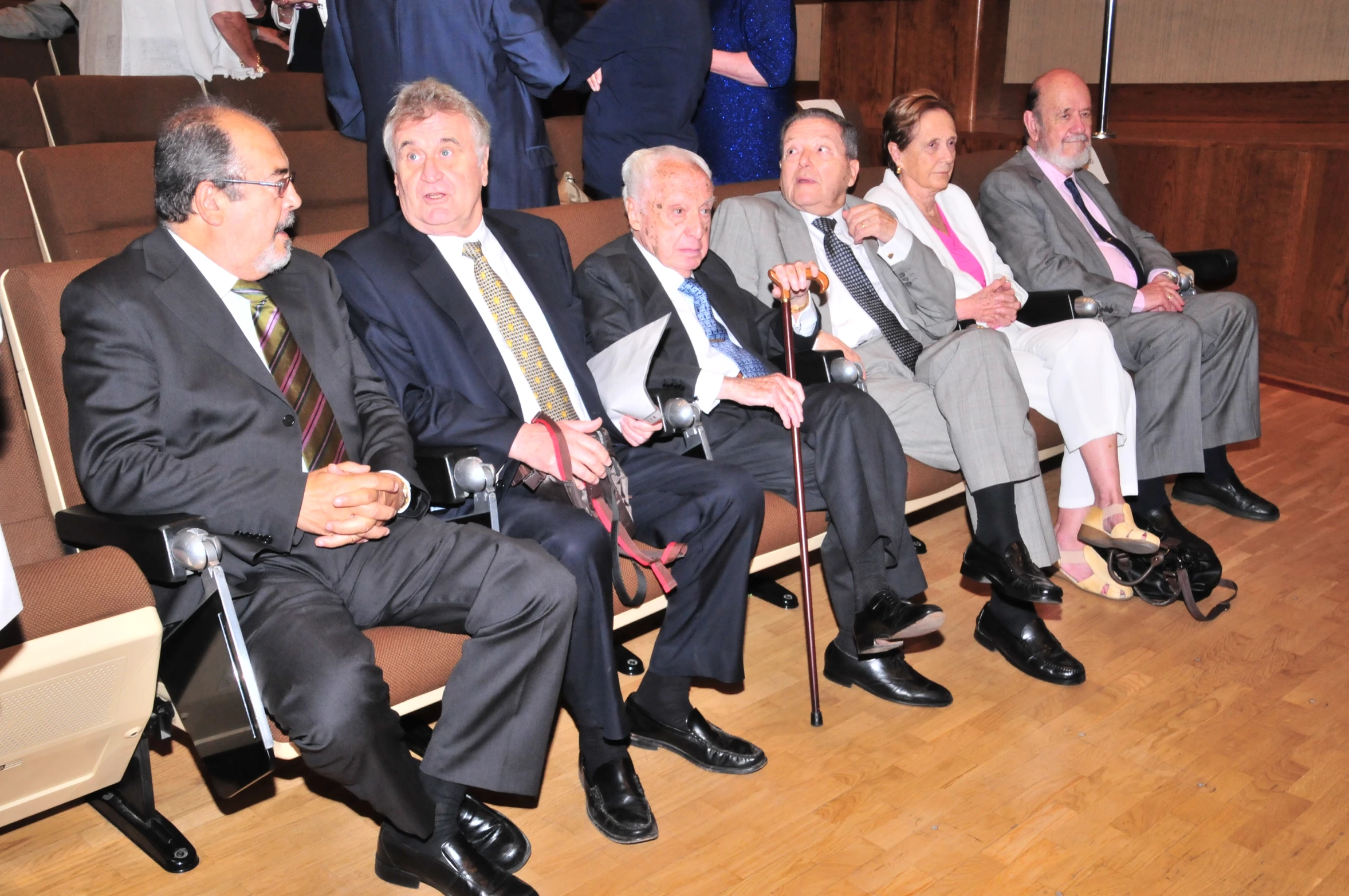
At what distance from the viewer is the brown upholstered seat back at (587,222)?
286cm

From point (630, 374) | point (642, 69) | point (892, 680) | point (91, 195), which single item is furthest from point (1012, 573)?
point (91, 195)

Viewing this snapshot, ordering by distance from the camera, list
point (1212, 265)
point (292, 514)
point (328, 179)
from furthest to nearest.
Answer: point (1212, 265)
point (328, 179)
point (292, 514)

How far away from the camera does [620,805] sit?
2.16 meters

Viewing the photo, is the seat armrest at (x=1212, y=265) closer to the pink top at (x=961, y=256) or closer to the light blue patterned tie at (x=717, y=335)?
the pink top at (x=961, y=256)

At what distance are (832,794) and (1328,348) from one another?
351 centimetres

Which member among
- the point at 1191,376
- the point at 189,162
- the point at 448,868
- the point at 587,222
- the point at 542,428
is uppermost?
the point at 189,162

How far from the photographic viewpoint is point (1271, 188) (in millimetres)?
4660

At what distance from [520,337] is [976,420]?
1085mm

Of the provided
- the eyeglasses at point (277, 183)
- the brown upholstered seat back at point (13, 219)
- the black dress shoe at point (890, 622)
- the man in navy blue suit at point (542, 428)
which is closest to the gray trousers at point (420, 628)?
the man in navy blue suit at point (542, 428)

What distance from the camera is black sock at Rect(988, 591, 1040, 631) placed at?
275 centimetres

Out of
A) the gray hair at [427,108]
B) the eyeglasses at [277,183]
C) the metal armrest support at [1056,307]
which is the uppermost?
the gray hair at [427,108]

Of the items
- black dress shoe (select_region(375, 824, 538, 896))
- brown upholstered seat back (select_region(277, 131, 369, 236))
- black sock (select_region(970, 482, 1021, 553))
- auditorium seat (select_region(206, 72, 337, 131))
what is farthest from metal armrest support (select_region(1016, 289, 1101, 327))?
auditorium seat (select_region(206, 72, 337, 131))

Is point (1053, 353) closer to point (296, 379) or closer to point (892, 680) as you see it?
point (892, 680)

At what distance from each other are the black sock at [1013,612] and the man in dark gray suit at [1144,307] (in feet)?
2.33
